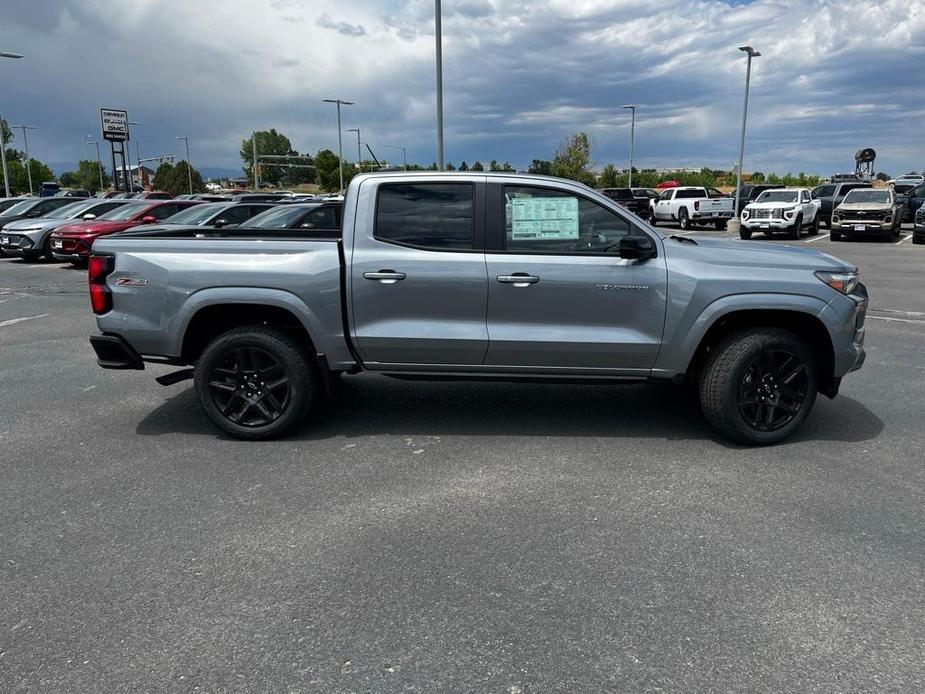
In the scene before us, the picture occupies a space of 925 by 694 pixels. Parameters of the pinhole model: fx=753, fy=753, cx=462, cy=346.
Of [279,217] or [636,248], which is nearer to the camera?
[636,248]

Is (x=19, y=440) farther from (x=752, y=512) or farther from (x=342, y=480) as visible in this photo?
(x=752, y=512)

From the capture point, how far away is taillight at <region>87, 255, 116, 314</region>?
16.9 ft

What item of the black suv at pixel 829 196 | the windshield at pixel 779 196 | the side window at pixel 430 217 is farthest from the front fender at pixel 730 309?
the black suv at pixel 829 196

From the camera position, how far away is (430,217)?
511cm

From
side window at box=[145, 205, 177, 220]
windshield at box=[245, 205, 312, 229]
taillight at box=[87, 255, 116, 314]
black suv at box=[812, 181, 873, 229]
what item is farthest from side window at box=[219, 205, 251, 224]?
black suv at box=[812, 181, 873, 229]

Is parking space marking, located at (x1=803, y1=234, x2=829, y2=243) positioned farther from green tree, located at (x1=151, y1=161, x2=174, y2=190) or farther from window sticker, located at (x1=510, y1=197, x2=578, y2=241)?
green tree, located at (x1=151, y1=161, x2=174, y2=190)

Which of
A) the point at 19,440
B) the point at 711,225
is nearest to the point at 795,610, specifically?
the point at 19,440

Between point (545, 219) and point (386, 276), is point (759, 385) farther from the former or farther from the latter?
point (386, 276)

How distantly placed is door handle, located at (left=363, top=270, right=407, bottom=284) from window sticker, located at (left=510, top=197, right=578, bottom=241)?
0.80 metres

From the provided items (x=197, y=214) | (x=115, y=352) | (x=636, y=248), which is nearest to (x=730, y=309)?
(x=636, y=248)

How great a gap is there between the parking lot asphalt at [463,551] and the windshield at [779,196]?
22.9 meters

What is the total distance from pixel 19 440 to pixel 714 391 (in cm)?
484

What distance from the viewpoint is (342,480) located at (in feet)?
14.9

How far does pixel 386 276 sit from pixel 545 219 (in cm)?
114
